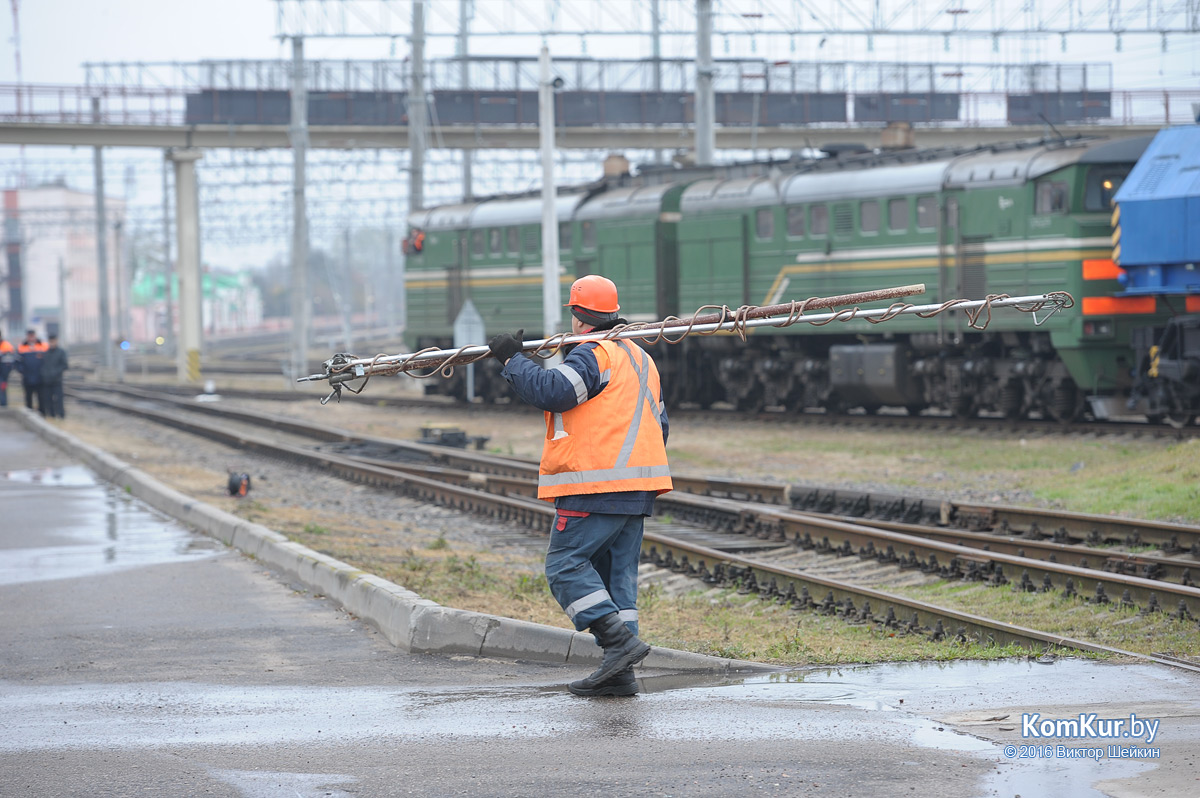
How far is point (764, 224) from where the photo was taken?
24266 millimetres

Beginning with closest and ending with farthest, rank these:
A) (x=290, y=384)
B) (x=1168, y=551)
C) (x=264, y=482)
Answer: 1. (x=1168, y=551)
2. (x=264, y=482)
3. (x=290, y=384)

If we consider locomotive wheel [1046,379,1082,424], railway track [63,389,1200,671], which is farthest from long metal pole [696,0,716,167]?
railway track [63,389,1200,671]

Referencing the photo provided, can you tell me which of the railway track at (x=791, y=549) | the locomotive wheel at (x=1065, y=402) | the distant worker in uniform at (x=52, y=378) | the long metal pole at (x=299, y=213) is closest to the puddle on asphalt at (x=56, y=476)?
the railway track at (x=791, y=549)

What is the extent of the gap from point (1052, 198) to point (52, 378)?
1871 centimetres

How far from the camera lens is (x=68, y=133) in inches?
1722

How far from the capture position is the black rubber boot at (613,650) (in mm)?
6301

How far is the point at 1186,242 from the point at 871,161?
20.8ft

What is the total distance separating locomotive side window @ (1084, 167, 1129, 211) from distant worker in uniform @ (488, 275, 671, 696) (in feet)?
46.2

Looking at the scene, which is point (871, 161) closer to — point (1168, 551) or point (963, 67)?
point (1168, 551)

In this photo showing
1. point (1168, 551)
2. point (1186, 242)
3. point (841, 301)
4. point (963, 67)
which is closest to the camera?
point (841, 301)

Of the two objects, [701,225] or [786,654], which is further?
[701,225]

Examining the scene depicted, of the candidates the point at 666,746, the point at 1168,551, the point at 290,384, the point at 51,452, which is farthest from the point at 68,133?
the point at 666,746

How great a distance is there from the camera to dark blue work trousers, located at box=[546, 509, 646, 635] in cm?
639

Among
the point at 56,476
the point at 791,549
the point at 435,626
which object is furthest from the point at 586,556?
the point at 56,476
